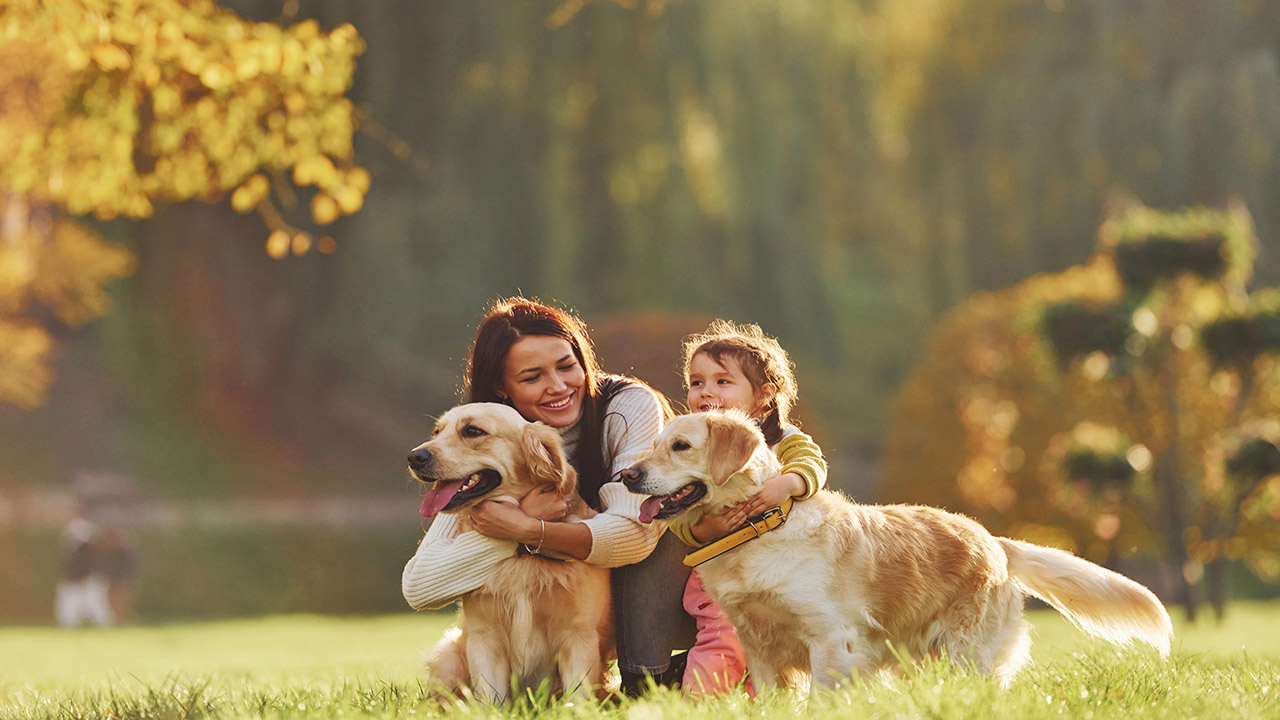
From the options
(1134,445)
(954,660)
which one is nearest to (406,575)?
(954,660)

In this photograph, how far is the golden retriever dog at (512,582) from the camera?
415 centimetres

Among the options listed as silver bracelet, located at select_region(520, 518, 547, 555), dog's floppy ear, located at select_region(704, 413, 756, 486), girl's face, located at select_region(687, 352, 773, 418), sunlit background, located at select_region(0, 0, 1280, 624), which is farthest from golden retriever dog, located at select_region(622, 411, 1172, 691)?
sunlit background, located at select_region(0, 0, 1280, 624)

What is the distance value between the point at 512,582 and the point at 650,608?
1.92 ft

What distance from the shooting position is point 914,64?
21000mm

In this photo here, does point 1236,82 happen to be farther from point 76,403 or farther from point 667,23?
point 76,403

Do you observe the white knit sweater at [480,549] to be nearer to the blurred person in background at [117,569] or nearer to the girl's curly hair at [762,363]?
the girl's curly hair at [762,363]

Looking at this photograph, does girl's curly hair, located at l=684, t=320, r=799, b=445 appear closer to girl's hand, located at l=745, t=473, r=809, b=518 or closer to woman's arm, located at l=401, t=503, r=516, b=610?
girl's hand, located at l=745, t=473, r=809, b=518

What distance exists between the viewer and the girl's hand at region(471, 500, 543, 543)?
4.11 m

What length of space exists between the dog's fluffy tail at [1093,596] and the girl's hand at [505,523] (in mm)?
1775

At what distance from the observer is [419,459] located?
13.4 feet

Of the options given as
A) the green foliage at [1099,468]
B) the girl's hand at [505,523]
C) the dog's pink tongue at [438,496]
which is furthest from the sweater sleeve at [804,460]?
the green foliage at [1099,468]

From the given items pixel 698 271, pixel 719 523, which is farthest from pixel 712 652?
pixel 698 271

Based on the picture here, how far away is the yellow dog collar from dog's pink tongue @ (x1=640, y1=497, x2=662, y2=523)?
0.22m

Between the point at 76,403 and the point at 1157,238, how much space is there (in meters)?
17.8
